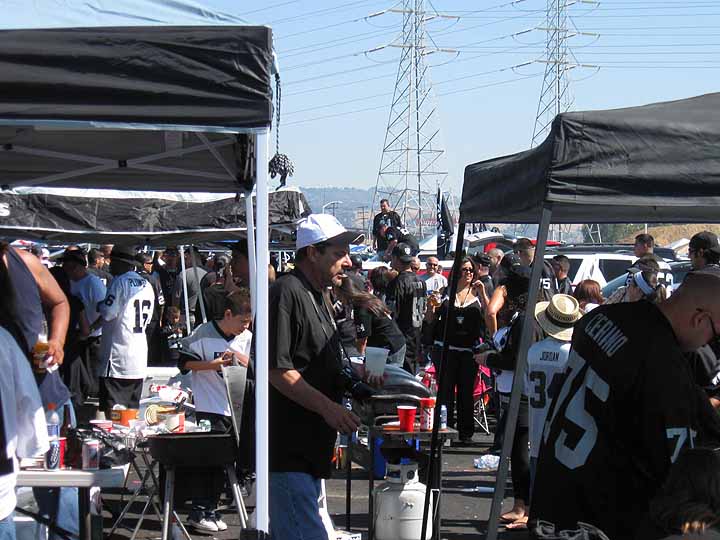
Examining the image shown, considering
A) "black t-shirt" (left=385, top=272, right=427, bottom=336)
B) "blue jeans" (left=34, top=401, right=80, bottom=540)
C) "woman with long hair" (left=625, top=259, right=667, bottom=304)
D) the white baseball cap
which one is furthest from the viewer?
"black t-shirt" (left=385, top=272, right=427, bottom=336)

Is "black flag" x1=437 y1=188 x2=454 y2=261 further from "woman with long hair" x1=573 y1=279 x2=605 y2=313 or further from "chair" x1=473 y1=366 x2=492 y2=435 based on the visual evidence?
"woman with long hair" x1=573 y1=279 x2=605 y2=313

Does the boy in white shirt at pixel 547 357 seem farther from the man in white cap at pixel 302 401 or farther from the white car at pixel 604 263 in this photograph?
the white car at pixel 604 263

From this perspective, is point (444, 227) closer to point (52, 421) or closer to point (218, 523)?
point (218, 523)

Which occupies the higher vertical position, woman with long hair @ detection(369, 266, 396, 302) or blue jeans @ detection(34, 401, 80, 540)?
woman with long hair @ detection(369, 266, 396, 302)

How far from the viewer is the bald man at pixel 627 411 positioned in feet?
10.8

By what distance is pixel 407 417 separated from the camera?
6.51 meters

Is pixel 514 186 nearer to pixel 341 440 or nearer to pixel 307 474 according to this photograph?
pixel 307 474

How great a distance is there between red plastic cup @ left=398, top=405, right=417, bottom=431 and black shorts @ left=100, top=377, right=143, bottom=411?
13.5ft

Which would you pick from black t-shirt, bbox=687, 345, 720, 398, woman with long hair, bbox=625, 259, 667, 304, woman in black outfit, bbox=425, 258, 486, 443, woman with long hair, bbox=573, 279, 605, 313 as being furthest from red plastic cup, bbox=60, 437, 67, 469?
woman in black outfit, bbox=425, 258, 486, 443

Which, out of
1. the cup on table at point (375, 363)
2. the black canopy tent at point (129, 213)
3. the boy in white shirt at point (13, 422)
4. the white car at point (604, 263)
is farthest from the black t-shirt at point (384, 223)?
the boy in white shirt at point (13, 422)

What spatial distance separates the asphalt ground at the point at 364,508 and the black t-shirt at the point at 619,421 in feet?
14.3

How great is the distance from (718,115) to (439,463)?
10.6 ft

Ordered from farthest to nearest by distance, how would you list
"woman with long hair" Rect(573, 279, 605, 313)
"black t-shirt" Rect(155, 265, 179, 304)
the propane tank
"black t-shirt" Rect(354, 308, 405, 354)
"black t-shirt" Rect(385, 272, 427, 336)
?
"black t-shirt" Rect(155, 265, 179, 304) < "black t-shirt" Rect(385, 272, 427, 336) < "black t-shirt" Rect(354, 308, 405, 354) < "woman with long hair" Rect(573, 279, 605, 313) < the propane tank

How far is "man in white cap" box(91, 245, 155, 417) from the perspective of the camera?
32.3 ft
